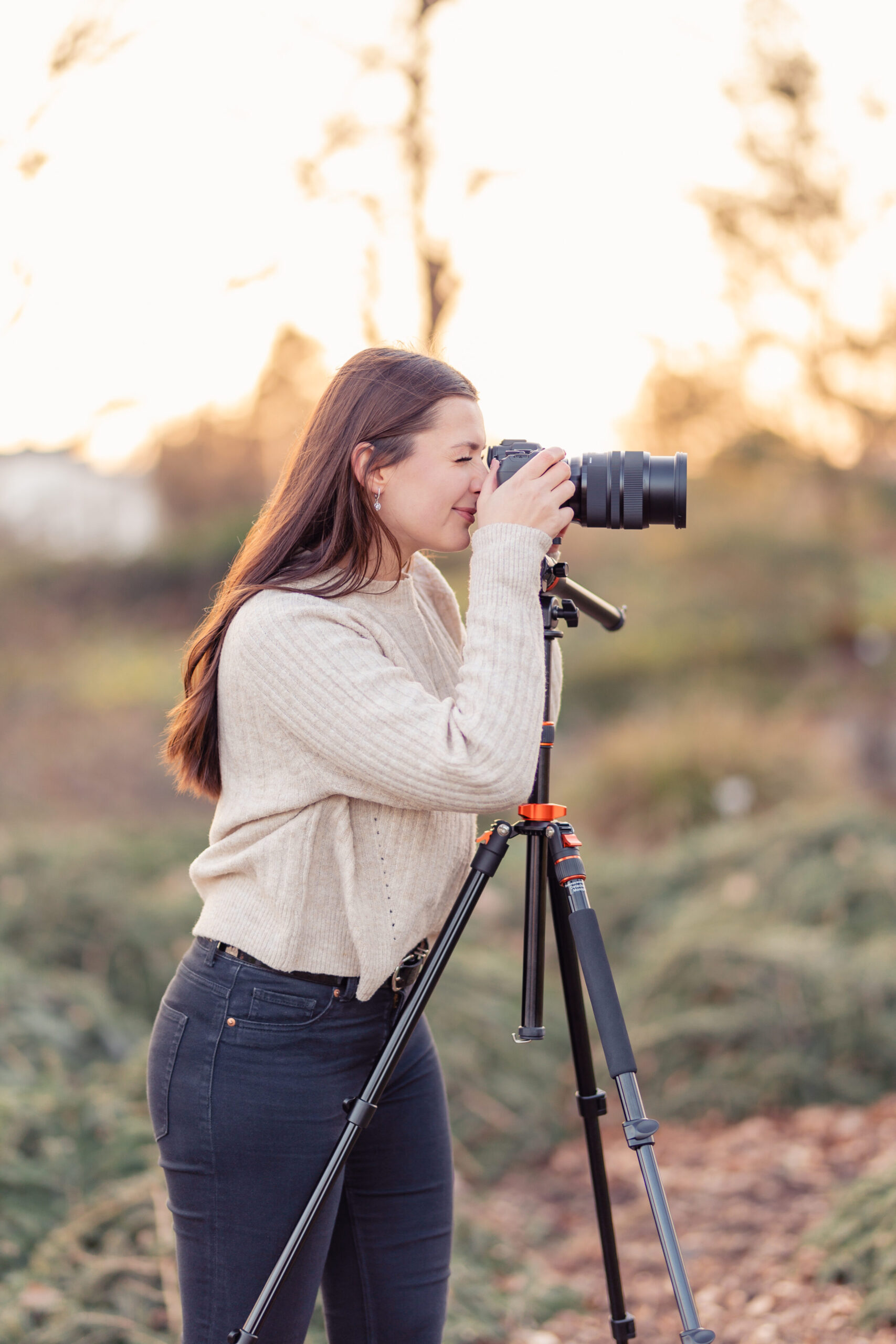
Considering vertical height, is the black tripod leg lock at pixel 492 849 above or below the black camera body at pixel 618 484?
below

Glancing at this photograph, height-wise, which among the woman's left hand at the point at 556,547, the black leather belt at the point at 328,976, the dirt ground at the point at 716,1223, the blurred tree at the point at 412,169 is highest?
the blurred tree at the point at 412,169

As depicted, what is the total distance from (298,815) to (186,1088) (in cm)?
35

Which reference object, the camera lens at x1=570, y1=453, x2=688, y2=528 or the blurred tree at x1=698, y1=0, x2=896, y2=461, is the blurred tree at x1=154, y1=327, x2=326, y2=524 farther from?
the camera lens at x1=570, y1=453, x2=688, y2=528

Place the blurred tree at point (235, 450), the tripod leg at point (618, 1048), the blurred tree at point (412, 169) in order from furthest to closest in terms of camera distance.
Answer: the blurred tree at point (235, 450) → the blurred tree at point (412, 169) → the tripod leg at point (618, 1048)

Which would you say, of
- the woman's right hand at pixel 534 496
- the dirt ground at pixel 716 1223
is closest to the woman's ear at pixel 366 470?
the woman's right hand at pixel 534 496

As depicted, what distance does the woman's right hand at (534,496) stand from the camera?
143 centimetres

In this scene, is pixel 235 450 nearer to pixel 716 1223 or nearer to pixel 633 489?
pixel 716 1223

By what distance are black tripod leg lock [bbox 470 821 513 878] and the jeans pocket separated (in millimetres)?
408

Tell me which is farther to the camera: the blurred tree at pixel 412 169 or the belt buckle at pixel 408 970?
the blurred tree at pixel 412 169

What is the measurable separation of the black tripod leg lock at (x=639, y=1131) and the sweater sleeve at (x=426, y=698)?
395 millimetres

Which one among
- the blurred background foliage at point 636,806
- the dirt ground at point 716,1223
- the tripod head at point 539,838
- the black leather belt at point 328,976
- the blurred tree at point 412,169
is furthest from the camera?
the blurred tree at point 412,169

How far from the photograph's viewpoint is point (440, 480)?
151 cm

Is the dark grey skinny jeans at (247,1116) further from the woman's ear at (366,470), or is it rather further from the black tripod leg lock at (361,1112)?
the woman's ear at (366,470)

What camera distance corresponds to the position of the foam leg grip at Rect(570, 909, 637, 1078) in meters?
1.39
